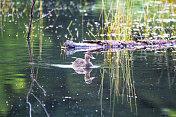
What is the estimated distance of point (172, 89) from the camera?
722 centimetres

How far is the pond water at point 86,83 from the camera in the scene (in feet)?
20.2

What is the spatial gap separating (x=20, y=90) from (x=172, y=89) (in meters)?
2.43

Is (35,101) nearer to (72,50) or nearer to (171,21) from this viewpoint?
(72,50)

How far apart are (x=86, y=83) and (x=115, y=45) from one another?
4246 mm

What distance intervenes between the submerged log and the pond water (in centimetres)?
40

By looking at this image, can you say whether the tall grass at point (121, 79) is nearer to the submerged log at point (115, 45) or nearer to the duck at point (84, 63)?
the duck at point (84, 63)

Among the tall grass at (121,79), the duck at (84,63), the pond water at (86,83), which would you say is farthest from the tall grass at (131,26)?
the duck at (84,63)

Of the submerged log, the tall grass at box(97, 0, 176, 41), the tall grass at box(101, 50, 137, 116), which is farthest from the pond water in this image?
the tall grass at box(97, 0, 176, 41)

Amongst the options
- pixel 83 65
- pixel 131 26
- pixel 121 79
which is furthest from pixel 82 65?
pixel 131 26

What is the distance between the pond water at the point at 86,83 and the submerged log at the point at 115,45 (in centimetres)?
40

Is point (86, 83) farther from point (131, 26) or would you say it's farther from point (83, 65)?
point (131, 26)

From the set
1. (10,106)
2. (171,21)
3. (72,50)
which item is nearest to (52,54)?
(72,50)

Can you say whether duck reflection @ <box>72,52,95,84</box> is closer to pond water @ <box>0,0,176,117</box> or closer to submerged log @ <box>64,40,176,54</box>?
pond water @ <box>0,0,176,117</box>

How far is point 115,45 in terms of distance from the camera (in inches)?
463
